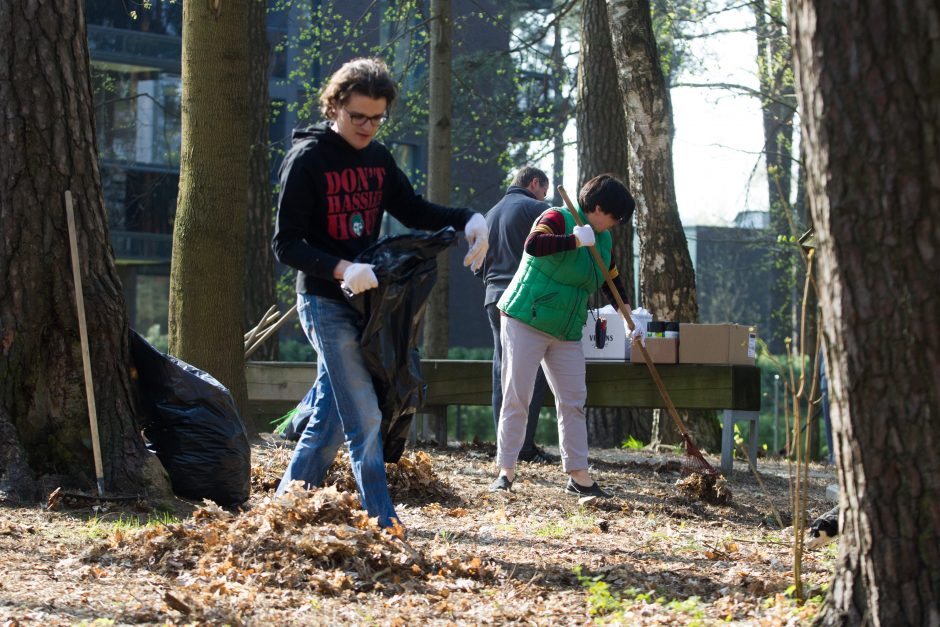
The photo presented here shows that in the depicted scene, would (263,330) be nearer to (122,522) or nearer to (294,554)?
(122,522)

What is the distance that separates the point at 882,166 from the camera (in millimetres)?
3037

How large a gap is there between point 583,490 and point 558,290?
1171 mm

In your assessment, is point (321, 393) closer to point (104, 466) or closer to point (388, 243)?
point (388, 243)

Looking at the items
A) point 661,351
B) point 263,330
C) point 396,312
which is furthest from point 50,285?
point 263,330

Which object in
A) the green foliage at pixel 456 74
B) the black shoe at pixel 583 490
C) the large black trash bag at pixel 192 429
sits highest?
the green foliage at pixel 456 74

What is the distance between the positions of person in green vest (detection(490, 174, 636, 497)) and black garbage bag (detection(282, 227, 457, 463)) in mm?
1731

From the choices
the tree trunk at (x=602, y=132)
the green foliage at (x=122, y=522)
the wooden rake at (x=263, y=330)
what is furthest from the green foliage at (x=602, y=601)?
the tree trunk at (x=602, y=132)

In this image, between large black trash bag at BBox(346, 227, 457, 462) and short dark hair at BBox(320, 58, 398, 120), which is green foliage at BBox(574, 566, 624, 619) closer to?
large black trash bag at BBox(346, 227, 457, 462)

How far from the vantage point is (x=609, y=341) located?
8.81m

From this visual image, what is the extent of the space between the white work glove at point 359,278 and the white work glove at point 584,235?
86.5 inches

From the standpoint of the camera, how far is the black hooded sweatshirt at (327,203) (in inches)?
176

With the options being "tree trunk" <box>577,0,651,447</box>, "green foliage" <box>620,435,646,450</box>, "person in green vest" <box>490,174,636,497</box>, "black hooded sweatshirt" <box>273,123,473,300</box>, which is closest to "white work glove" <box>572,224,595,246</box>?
"person in green vest" <box>490,174,636,497</box>

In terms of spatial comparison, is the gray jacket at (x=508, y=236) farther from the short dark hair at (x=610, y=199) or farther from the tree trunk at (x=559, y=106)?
the tree trunk at (x=559, y=106)

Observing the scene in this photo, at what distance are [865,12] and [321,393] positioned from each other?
2.62 m
